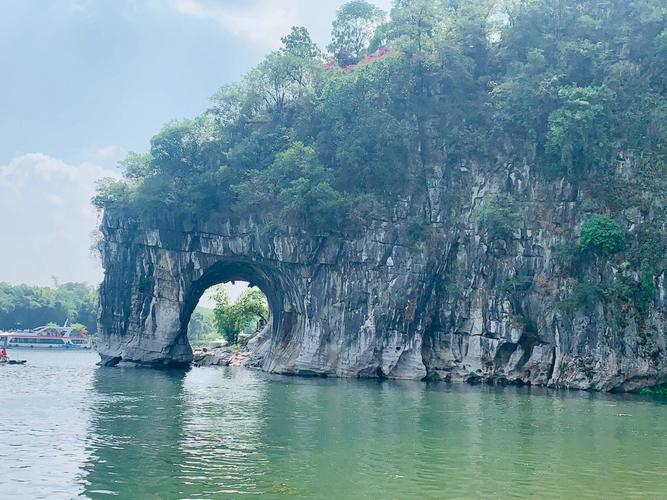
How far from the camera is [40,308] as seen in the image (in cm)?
10556

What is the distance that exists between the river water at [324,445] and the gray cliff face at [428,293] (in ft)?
22.6

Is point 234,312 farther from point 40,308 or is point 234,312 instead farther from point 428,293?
point 40,308

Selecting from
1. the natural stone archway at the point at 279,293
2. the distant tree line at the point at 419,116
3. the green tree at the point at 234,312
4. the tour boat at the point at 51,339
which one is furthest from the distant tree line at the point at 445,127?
the tour boat at the point at 51,339

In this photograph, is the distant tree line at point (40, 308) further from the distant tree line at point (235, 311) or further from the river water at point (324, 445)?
the river water at point (324, 445)

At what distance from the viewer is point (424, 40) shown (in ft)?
136

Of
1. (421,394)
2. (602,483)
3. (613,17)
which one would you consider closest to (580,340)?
(421,394)

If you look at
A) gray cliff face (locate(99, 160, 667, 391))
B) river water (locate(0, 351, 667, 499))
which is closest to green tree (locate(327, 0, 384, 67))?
gray cliff face (locate(99, 160, 667, 391))

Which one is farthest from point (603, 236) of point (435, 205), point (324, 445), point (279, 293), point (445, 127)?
point (324, 445)

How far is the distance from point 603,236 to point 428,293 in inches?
392

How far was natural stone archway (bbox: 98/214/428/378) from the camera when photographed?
39000 millimetres

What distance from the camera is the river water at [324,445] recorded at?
39.4 ft

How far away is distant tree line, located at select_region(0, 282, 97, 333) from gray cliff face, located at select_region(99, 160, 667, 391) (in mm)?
64575

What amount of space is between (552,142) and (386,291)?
38.6 ft

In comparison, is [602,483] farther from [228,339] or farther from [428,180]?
[228,339]
